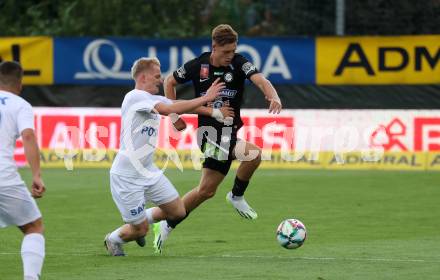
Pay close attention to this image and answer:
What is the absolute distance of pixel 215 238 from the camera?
13.1m

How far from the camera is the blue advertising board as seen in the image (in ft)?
74.8

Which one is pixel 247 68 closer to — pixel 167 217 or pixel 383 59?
pixel 167 217

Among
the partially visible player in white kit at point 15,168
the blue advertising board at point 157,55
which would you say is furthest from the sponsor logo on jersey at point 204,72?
the blue advertising board at point 157,55

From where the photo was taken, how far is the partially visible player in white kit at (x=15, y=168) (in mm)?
8688

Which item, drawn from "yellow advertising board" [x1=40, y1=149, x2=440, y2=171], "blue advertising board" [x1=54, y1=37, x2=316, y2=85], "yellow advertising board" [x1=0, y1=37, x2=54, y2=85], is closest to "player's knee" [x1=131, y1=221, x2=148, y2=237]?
"yellow advertising board" [x1=40, y1=149, x2=440, y2=171]

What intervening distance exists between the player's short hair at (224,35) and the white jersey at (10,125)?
3752mm

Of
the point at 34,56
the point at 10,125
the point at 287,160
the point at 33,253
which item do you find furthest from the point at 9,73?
the point at 34,56

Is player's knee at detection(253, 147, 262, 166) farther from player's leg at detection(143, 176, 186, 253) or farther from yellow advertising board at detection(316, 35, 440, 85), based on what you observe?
yellow advertising board at detection(316, 35, 440, 85)

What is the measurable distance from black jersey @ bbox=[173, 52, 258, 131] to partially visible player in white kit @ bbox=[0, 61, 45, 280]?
3833 mm

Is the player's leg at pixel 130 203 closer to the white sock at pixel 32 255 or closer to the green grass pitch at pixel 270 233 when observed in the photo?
the green grass pitch at pixel 270 233

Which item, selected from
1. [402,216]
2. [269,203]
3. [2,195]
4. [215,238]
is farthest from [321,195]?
[2,195]

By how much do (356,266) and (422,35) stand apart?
12374mm

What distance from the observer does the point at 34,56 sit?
23.5 m

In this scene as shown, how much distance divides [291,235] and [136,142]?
175cm
